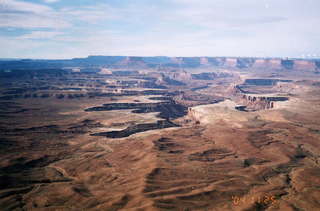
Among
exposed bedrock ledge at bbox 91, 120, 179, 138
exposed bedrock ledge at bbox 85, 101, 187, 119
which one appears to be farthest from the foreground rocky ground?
exposed bedrock ledge at bbox 85, 101, 187, 119

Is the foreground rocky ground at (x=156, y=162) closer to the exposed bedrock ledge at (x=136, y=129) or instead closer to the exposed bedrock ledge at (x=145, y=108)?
the exposed bedrock ledge at (x=136, y=129)

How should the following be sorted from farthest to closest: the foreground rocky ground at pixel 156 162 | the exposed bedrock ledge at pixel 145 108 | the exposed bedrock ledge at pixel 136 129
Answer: the exposed bedrock ledge at pixel 145 108 → the exposed bedrock ledge at pixel 136 129 → the foreground rocky ground at pixel 156 162

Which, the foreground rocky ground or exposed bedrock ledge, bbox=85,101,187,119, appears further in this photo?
exposed bedrock ledge, bbox=85,101,187,119

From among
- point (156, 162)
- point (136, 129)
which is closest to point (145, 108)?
point (136, 129)

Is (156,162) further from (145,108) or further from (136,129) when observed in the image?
(145,108)

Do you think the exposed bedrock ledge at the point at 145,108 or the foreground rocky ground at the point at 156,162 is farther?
the exposed bedrock ledge at the point at 145,108

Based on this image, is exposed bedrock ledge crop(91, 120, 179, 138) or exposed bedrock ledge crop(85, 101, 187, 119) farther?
exposed bedrock ledge crop(85, 101, 187, 119)

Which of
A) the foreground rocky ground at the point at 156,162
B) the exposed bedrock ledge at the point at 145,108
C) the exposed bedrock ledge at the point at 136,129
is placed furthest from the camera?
the exposed bedrock ledge at the point at 145,108

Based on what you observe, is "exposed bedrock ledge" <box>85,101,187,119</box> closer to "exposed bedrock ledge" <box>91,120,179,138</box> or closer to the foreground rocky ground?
the foreground rocky ground

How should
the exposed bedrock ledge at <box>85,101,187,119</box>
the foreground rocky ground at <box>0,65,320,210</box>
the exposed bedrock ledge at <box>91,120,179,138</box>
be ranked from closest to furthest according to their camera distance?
1. the foreground rocky ground at <box>0,65,320,210</box>
2. the exposed bedrock ledge at <box>91,120,179,138</box>
3. the exposed bedrock ledge at <box>85,101,187,119</box>

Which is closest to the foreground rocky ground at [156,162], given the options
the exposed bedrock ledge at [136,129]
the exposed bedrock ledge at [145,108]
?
the exposed bedrock ledge at [136,129]

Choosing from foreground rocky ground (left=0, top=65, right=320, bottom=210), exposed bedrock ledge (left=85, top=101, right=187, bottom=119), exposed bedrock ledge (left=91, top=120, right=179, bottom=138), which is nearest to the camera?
foreground rocky ground (left=0, top=65, right=320, bottom=210)
